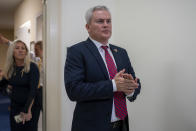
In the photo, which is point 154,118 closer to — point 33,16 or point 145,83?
point 145,83

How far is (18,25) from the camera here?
1.96 meters

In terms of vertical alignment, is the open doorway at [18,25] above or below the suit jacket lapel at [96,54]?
above

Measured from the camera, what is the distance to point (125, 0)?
2.29 metres

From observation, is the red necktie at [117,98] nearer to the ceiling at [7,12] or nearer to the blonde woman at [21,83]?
the blonde woman at [21,83]

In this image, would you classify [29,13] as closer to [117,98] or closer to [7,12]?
[7,12]

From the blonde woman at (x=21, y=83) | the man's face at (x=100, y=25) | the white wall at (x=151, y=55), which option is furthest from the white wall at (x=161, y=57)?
the blonde woman at (x=21, y=83)

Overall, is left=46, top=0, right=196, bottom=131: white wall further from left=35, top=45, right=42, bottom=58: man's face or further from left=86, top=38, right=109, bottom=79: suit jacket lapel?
left=86, top=38, right=109, bottom=79: suit jacket lapel

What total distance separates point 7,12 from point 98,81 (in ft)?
4.27

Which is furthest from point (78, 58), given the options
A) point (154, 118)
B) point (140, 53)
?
point (154, 118)

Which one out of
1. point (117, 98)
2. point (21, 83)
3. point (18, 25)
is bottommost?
point (117, 98)

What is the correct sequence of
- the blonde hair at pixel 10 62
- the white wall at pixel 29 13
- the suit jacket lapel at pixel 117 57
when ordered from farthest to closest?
the white wall at pixel 29 13, the blonde hair at pixel 10 62, the suit jacket lapel at pixel 117 57

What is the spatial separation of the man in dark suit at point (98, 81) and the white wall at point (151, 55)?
728 millimetres

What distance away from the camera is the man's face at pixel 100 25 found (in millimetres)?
1370

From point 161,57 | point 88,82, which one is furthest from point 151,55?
point 88,82
